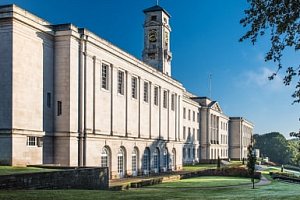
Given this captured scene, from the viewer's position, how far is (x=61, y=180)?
22.4m

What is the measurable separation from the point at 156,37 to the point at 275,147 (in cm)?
11372

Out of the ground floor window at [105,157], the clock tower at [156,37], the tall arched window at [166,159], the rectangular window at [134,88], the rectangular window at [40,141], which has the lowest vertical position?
the tall arched window at [166,159]

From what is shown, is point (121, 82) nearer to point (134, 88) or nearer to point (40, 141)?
point (134, 88)

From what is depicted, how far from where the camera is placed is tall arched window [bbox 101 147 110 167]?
134 feet

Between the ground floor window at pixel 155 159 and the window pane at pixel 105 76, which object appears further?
the ground floor window at pixel 155 159

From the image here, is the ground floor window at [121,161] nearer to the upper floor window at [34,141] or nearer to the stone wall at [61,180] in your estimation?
the upper floor window at [34,141]

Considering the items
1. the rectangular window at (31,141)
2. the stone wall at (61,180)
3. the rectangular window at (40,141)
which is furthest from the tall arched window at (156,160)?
the stone wall at (61,180)

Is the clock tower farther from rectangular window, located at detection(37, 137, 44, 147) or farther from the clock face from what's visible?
rectangular window, located at detection(37, 137, 44, 147)

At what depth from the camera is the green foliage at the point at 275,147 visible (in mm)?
163375

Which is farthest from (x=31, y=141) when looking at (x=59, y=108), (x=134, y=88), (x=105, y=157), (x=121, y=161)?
(x=134, y=88)

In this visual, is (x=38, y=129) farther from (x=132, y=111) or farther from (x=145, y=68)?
(x=145, y=68)

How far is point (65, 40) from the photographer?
→ 35406 mm

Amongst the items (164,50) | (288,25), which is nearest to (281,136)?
(164,50)

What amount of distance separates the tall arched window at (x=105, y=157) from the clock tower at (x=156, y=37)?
31.0 meters
